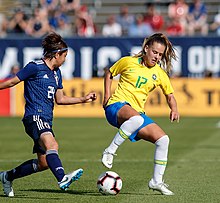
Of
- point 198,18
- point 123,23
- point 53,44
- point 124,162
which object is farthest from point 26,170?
point 123,23

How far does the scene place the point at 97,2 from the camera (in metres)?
30.5

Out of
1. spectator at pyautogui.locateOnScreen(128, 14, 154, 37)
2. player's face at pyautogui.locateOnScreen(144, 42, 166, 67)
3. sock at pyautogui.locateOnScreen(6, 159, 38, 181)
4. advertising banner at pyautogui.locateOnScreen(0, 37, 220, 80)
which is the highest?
player's face at pyautogui.locateOnScreen(144, 42, 166, 67)

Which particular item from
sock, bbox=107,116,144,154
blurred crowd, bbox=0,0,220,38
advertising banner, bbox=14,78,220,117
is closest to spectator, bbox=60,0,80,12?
blurred crowd, bbox=0,0,220,38

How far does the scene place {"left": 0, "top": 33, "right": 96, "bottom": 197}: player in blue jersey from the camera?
8688mm

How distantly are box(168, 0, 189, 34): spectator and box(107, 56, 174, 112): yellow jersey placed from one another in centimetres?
1794

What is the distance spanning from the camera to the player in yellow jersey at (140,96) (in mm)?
9047

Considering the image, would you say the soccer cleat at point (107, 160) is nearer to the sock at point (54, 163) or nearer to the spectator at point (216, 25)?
the sock at point (54, 163)

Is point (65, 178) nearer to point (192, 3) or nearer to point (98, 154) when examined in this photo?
point (98, 154)

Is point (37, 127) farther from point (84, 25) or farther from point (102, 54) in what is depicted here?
point (84, 25)

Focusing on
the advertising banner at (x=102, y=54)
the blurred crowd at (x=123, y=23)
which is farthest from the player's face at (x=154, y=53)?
the blurred crowd at (x=123, y=23)

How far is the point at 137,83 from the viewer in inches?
373

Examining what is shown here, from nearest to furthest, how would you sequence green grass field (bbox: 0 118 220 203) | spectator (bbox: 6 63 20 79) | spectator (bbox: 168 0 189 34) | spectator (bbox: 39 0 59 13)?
1. green grass field (bbox: 0 118 220 203)
2. spectator (bbox: 6 63 20 79)
3. spectator (bbox: 168 0 189 34)
4. spectator (bbox: 39 0 59 13)

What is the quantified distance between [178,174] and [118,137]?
2357 mm

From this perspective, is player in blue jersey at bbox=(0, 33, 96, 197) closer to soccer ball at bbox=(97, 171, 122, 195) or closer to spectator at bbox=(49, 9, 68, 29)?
soccer ball at bbox=(97, 171, 122, 195)
